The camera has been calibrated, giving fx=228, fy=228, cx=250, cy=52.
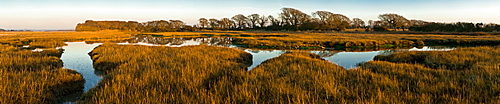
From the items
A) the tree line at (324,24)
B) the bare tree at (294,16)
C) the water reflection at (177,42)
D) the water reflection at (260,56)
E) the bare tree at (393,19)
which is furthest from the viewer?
the bare tree at (294,16)

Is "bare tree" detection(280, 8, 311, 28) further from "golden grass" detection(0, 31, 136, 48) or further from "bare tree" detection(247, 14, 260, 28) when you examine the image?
"golden grass" detection(0, 31, 136, 48)

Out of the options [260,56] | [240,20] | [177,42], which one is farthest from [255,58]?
[240,20]

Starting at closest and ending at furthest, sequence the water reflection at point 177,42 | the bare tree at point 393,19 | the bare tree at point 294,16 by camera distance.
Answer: the water reflection at point 177,42 < the bare tree at point 393,19 < the bare tree at point 294,16

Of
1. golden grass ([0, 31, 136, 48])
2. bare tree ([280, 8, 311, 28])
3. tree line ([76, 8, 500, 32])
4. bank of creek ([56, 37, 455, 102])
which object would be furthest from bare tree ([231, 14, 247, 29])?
bank of creek ([56, 37, 455, 102])

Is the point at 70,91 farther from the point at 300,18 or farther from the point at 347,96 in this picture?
the point at 300,18

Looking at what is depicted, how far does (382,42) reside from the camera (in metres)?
35.4

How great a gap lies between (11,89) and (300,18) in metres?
127

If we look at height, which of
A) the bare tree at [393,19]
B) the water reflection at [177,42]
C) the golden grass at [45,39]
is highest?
the bare tree at [393,19]

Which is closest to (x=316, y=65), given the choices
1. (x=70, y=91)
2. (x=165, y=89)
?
(x=165, y=89)

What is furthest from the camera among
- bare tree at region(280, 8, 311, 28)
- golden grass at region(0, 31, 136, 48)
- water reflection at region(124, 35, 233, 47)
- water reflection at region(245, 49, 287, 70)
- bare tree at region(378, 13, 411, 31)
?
bare tree at region(280, 8, 311, 28)

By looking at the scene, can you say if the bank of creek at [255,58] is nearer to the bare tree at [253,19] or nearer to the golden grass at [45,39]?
the golden grass at [45,39]

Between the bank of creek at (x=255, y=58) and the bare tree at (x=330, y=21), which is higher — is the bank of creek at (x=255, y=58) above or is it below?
below

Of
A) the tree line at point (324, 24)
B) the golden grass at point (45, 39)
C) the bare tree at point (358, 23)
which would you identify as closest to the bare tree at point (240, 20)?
the tree line at point (324, 24)

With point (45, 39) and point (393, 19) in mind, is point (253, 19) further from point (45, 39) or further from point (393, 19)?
point (45, 39)
